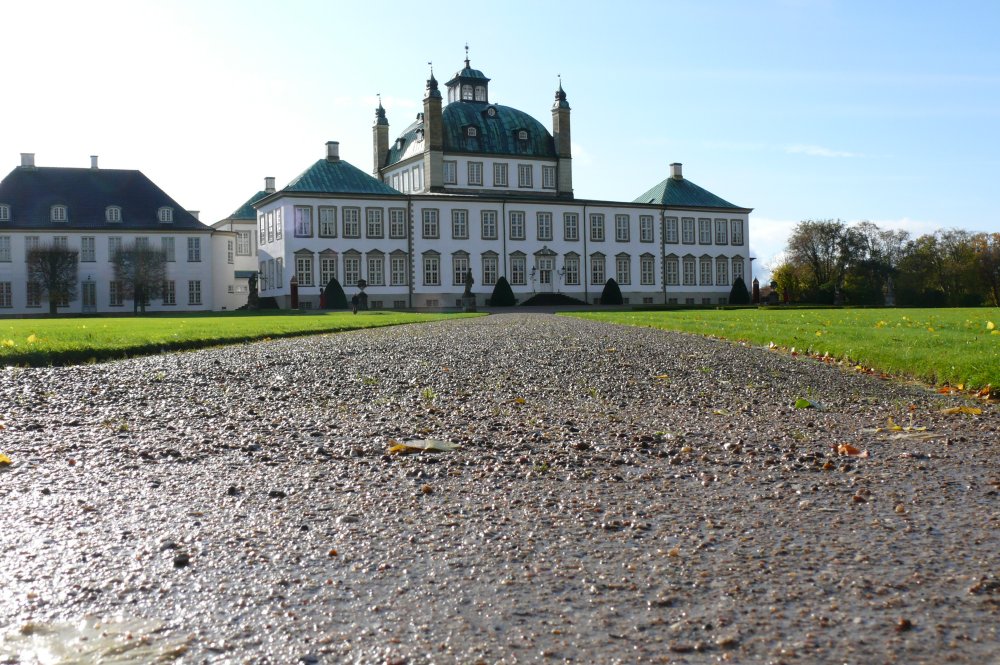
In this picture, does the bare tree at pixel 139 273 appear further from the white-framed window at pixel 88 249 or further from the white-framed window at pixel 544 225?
the white-framed window at pixel 544 225

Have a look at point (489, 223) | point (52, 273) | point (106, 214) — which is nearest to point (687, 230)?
point (489, 223)

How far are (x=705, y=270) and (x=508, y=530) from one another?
68.1 meters

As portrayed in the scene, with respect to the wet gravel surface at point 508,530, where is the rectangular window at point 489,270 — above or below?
above

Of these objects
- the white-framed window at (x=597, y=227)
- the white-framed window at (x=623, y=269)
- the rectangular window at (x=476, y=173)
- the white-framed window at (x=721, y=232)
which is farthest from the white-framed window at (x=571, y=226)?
the white-framed window at (x=721, y=232)

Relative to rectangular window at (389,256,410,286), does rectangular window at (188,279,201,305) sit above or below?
below

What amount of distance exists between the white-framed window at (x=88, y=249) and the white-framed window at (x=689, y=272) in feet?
125

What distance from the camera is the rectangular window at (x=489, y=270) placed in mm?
63469

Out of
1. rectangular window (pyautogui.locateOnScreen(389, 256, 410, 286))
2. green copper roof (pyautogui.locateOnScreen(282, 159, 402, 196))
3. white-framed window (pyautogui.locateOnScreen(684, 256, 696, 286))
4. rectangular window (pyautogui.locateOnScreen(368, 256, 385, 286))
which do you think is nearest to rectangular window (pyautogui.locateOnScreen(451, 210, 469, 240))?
rectangular window (pyautogui.locateOnScreen(389, 256, 410, 286))

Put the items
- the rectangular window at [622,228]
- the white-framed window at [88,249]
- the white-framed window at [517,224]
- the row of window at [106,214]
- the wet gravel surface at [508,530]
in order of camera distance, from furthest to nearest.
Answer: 1. the rectangular window at [622,228]
2. the white-framed window at [517,224]
3. the white-framed window at [88,249]
4. the row of window at [106,214]
5. the wet gravel surface at [508,530]

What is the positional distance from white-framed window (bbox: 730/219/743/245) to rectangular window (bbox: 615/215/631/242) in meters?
8.70

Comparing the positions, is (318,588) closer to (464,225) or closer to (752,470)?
(752,470)

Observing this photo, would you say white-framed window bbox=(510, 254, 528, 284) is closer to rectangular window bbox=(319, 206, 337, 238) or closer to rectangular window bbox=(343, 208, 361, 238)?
rectangular window bbox=(343, 208, 361, 238)

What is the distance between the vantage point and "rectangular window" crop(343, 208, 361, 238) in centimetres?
6019

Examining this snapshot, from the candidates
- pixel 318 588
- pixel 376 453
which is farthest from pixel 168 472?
pixel 318 588
